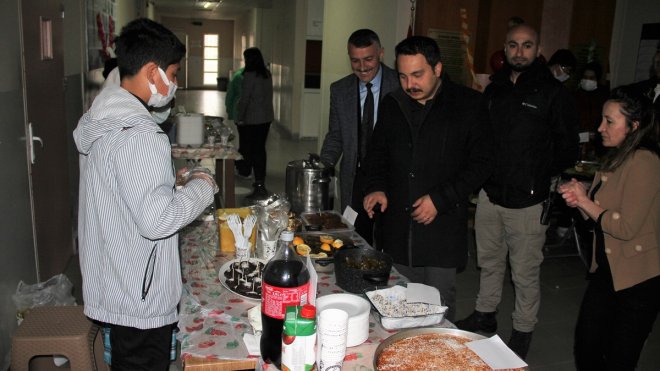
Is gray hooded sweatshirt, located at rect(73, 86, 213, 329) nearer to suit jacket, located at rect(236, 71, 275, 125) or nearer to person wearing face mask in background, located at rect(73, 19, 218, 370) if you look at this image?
person wearing face mask in background, located at rect(73, 19, 218, 370)

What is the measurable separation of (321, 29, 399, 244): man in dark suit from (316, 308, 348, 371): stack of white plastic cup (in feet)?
5.79

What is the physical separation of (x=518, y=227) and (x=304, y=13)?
25.8 ft

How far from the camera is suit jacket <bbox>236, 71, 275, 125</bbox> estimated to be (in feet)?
21.1

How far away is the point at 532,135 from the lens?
2.74m

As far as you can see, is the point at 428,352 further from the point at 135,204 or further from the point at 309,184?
the point at 309,184

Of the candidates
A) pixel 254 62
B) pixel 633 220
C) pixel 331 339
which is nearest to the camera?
pixel 331 339

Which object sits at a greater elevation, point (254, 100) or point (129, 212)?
point (254, 100)

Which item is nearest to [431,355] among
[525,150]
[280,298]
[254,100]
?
[280,298]

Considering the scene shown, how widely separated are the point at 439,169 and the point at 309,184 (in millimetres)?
737

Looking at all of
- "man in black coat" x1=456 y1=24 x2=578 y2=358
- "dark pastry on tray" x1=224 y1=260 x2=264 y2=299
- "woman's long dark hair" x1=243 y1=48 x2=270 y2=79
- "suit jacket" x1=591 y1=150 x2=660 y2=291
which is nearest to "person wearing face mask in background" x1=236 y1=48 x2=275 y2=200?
"woman's long dark hair" x1=243 y1=48 x2=270 y2=79

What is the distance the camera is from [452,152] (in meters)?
2.20

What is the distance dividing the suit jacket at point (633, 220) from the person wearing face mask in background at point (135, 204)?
59.5 inches

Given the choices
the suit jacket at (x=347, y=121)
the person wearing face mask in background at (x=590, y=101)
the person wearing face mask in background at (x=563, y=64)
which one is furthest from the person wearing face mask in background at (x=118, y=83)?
the person wearing face mask in background at (x=590, y=101)

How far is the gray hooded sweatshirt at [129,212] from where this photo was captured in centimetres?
146
